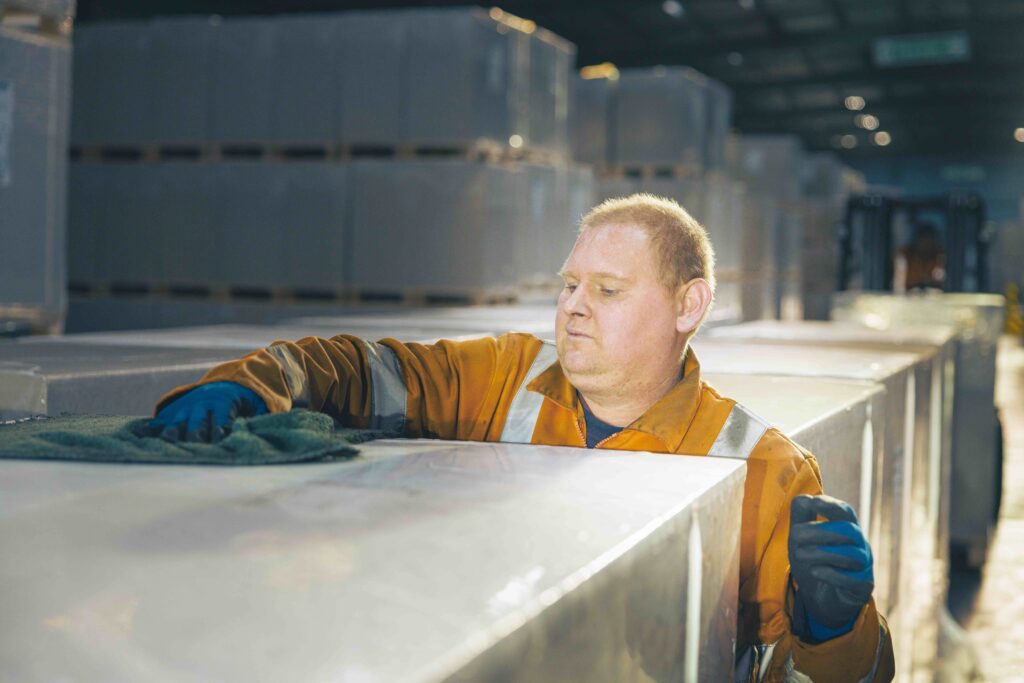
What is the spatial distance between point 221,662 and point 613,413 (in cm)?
138

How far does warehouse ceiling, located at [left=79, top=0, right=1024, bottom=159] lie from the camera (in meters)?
17.5

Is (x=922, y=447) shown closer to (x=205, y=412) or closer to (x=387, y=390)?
(x=387, y=390)

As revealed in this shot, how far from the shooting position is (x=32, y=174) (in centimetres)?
388

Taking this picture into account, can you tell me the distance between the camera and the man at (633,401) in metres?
1.57

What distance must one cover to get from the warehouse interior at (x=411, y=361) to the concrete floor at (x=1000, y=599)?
0.02 m

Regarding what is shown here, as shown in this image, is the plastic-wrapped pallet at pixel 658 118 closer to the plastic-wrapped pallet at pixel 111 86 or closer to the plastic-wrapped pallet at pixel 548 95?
the plastic-wrapped pallet at pixel 548 95

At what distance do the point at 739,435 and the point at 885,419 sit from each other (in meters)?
1.23

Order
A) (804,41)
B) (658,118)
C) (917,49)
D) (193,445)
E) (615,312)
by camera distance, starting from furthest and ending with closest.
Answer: (804,41) → (917,49) → (658,118) → (615,312) → (193,445)

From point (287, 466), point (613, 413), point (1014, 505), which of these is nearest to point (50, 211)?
point (613, 413)

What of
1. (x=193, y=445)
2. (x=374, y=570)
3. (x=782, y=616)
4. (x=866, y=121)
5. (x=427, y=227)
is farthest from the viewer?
(x=866, y=121)

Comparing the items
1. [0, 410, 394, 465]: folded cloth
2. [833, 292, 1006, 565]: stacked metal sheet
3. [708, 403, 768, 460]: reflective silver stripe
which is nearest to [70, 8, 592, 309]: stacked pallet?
[833, 292, 1006, 565]: stacked metal sheet

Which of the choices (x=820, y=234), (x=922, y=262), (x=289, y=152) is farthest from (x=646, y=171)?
(x=820, y=234)

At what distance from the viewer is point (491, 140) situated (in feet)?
20.8

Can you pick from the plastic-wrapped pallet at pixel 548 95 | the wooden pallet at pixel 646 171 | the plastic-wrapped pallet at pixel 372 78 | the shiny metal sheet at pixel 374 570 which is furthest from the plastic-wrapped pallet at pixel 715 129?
the shiny metal sheet at pixel 374 570
